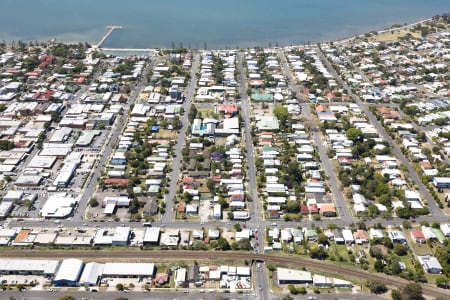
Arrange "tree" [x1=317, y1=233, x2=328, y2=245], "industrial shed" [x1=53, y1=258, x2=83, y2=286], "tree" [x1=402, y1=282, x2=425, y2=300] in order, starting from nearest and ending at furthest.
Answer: "tree" [x1=402, y1=282, x2=425, y2=300], "industrial shed" [x1=53, y1=258, x2=83, y2=286], "tree" [x1=317, y1=233, x2=328, y2=245]

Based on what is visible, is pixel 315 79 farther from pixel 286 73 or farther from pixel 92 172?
pixel 92 172

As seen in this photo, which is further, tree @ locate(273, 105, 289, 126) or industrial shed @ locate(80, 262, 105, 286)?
tree @ locate(273, 105, 289, 126)

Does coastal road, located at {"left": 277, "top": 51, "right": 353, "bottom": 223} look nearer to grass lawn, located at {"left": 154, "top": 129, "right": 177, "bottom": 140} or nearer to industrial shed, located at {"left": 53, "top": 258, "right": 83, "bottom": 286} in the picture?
grass lawn, located at {"left": 154, "top": 129, "right": 177, "bottom": 140}

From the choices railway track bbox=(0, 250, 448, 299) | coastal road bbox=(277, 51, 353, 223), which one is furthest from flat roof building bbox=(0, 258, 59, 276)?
coastal road bbox=(277, 51, 353, 223)

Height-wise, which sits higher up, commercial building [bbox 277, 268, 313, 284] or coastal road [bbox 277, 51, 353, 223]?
coastal road [bbox 277, 51, 353, 223]

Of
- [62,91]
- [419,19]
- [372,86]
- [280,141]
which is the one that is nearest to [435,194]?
[280,141]

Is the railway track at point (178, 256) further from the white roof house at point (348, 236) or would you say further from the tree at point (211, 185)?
the tree at point (211, 185)

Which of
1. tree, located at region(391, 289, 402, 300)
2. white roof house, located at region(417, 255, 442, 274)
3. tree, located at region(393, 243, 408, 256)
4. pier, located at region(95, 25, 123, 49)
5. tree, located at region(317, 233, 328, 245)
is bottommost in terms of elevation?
tree, located at region(391, 289, 402, 300)
